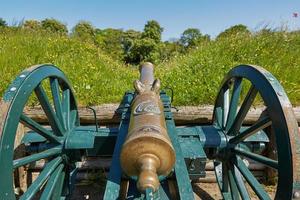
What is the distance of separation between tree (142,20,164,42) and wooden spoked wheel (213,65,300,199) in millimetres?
23003

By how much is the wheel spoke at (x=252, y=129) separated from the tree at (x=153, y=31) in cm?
2345

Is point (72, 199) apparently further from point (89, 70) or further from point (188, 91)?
point (89, 70)

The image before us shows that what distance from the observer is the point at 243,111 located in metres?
2.41

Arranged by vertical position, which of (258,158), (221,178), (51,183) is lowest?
(221,178)

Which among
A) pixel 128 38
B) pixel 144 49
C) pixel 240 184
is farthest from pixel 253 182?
pixel 128 38

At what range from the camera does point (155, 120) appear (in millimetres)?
1519

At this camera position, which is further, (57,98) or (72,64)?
(72,64)

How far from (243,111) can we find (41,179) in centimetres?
133

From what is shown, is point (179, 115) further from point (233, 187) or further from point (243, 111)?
point (243, 111)

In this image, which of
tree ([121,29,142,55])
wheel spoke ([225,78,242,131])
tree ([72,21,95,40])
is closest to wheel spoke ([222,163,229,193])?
wheel spoke ([225,78,242,131])

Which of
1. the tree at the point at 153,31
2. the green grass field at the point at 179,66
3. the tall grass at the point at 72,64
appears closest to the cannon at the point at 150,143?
the green grass field at the point at 179,66

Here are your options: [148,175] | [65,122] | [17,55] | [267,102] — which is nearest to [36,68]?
[65,122]

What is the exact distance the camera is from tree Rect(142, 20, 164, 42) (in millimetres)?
25794

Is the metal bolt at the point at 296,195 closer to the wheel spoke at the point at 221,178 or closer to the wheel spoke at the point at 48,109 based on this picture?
the wheel spoke at the point at 221,178
